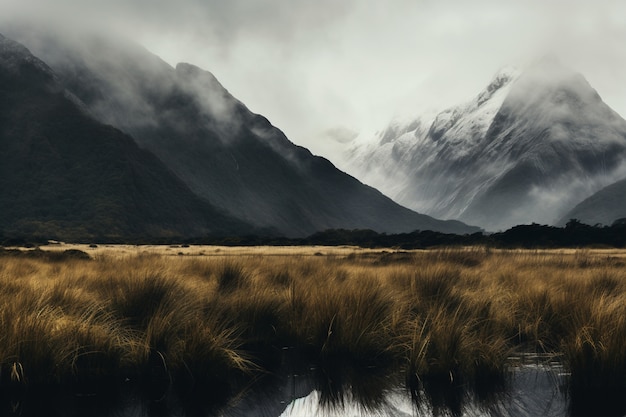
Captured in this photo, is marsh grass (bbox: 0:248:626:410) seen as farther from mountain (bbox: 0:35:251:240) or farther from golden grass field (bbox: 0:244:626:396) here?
mountain (bbox: 0:35:251:240)

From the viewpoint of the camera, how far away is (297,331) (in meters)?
7.68

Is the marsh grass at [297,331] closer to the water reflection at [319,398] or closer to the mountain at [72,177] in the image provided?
the water reflection at [319,398]

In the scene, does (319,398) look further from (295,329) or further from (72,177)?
(72,177)

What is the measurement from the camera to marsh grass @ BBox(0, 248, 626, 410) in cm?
591

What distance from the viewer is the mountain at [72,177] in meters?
117

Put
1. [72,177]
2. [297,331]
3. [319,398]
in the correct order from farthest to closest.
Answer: [72,177] < [297,331] < [319,398]

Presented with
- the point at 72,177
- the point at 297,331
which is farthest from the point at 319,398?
the point at 72,177

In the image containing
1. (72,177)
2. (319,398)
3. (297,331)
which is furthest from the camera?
(72,177)

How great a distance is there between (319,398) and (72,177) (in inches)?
5451

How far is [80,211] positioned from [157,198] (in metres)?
23.5

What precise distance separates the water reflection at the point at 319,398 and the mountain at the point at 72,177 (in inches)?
4074

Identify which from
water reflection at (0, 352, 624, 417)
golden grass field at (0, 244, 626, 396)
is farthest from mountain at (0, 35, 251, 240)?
water reflection at (0, 352, 624, 417)

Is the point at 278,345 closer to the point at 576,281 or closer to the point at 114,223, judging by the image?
the point at 576,281

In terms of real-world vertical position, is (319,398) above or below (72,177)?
below
